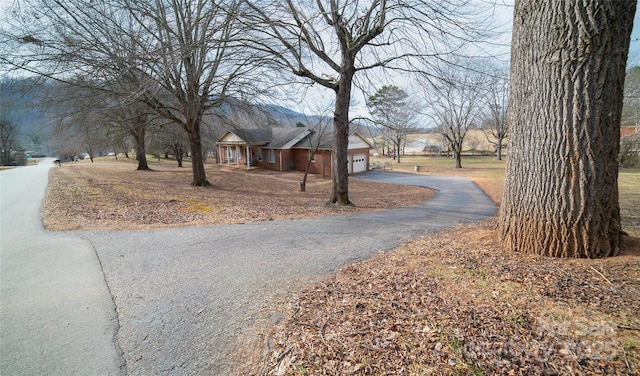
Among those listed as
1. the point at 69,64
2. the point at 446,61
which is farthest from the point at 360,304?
the point at 69,64

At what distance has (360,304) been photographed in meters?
2.66

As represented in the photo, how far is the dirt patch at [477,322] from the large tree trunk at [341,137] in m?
7.03

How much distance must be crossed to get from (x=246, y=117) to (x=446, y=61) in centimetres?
1100

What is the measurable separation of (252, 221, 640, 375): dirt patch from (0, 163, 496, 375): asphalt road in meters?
0.59

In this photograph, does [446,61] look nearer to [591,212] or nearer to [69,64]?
[591,212]

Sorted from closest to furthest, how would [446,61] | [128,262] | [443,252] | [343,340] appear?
[343,340]
[443,252]
[128,262]
[446,61]

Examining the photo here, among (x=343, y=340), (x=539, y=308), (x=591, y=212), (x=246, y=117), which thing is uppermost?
(x=246, y=117)

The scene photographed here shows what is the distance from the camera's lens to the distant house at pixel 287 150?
86.7ft

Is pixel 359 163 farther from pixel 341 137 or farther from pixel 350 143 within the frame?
pixel 341 137

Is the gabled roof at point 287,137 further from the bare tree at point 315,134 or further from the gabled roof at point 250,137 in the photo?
the bare tree at point 315,134

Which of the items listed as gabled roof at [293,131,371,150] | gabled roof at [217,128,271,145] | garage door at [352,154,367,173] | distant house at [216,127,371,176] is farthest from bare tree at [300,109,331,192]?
gabled roof at [217,128,271,145]

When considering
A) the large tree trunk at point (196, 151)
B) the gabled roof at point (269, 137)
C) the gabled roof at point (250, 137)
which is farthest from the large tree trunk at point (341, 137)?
the gabled roof at point (250, 137)

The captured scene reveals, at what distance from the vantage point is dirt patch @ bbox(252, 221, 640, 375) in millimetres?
1777

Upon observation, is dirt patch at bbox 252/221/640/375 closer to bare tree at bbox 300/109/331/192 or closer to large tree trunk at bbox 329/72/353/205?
large tree trunk at bbox 329/72/353/205
